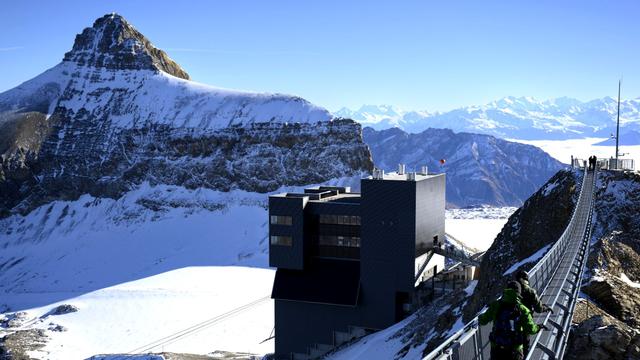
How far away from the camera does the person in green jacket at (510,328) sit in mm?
12297

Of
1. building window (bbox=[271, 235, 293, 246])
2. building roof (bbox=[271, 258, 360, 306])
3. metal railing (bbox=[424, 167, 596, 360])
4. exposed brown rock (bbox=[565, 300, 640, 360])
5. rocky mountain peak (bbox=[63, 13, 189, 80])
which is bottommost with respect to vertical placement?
building roof (bbox=[271, 258, 360, 306])

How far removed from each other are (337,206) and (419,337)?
22829mm

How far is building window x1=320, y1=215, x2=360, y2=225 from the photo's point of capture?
5854 cm

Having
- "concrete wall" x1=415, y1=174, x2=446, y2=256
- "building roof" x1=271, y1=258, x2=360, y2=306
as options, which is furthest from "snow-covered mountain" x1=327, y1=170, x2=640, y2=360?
"concrete wall" x1=415, y1=174, x2=446, y2=256

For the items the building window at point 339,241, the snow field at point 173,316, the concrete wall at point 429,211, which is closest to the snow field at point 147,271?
the snow field at point 173,316

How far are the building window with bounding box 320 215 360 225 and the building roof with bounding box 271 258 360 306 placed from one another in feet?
13.4

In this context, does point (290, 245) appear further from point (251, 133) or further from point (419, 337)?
point (251, 133)

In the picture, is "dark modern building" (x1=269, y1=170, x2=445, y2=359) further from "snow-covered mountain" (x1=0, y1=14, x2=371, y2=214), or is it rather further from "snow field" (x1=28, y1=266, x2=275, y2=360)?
"snow-covered mountain" (x1=0, y1=14, x2=371, y2=214)

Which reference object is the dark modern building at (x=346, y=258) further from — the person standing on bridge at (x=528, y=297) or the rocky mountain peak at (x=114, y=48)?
the rocky mountain peak at (x=114, y=48)

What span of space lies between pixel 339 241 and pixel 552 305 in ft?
143

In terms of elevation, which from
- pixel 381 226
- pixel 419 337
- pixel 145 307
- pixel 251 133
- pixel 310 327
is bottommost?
pixel 145 307

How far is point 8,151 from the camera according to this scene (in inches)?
6304

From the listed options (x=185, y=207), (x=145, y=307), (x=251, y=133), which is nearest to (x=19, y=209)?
(x=185, y=207)

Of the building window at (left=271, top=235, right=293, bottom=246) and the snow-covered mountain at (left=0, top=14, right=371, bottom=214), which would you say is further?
the snow-covered mountain at (left=0, top=14, right=371, bottom=214)
